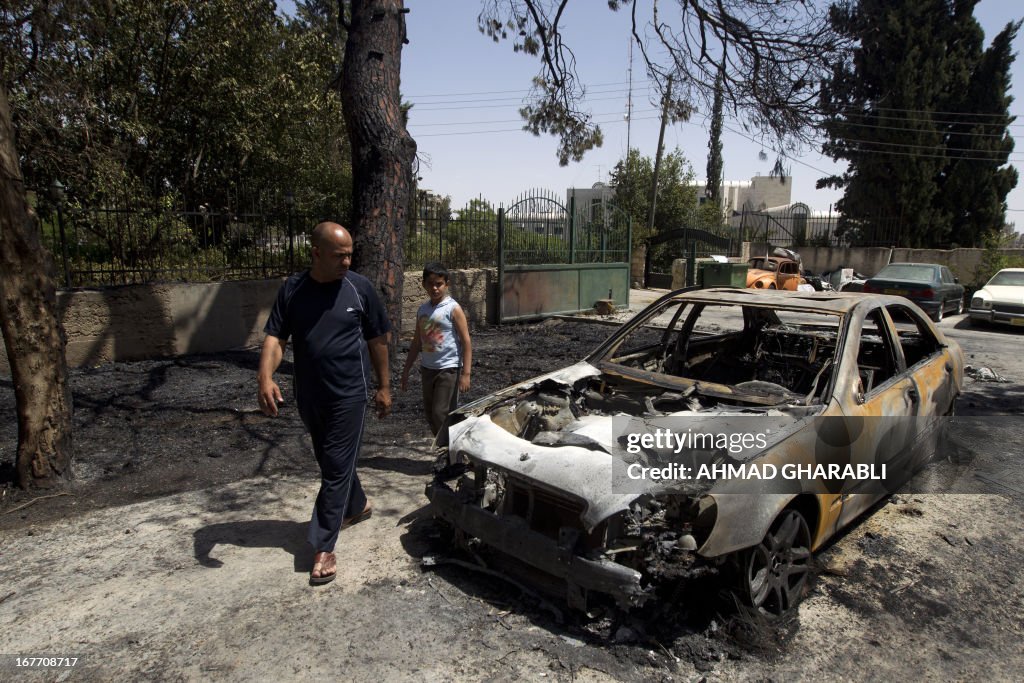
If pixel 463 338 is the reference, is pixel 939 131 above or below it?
above

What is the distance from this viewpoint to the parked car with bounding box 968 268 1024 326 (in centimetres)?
1280

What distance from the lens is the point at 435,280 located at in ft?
14.3

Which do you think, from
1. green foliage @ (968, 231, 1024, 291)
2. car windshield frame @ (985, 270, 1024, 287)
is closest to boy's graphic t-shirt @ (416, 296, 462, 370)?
car windshield frame @ (985, 270, 1024, 287)

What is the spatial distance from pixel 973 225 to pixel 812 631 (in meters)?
26.9

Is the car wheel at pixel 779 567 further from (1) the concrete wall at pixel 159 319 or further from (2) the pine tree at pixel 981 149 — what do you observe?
(2) the pine tree at pixel 981 149

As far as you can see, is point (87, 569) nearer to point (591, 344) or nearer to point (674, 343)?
point (674, 343)

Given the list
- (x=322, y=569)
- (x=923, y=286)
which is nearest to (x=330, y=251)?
(x=322, y=569)

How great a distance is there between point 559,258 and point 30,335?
1041cm

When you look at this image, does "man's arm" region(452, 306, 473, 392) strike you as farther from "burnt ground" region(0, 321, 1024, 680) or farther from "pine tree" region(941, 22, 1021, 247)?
"pine tree" region(941, 22, 1021, 247)

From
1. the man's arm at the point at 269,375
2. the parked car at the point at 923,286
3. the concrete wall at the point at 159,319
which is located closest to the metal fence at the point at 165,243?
the concrete wall at the point at 159,319

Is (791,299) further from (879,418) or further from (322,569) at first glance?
(322,569)

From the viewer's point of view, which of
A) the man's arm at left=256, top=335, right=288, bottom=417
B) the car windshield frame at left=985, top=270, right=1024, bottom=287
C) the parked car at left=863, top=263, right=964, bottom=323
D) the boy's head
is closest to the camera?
the man's arm at left=256, top=335, right=288, bottom=417

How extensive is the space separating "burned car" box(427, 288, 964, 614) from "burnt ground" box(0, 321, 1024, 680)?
0.21 meters

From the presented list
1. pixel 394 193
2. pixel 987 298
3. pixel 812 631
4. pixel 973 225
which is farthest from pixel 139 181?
pixel 973 225
